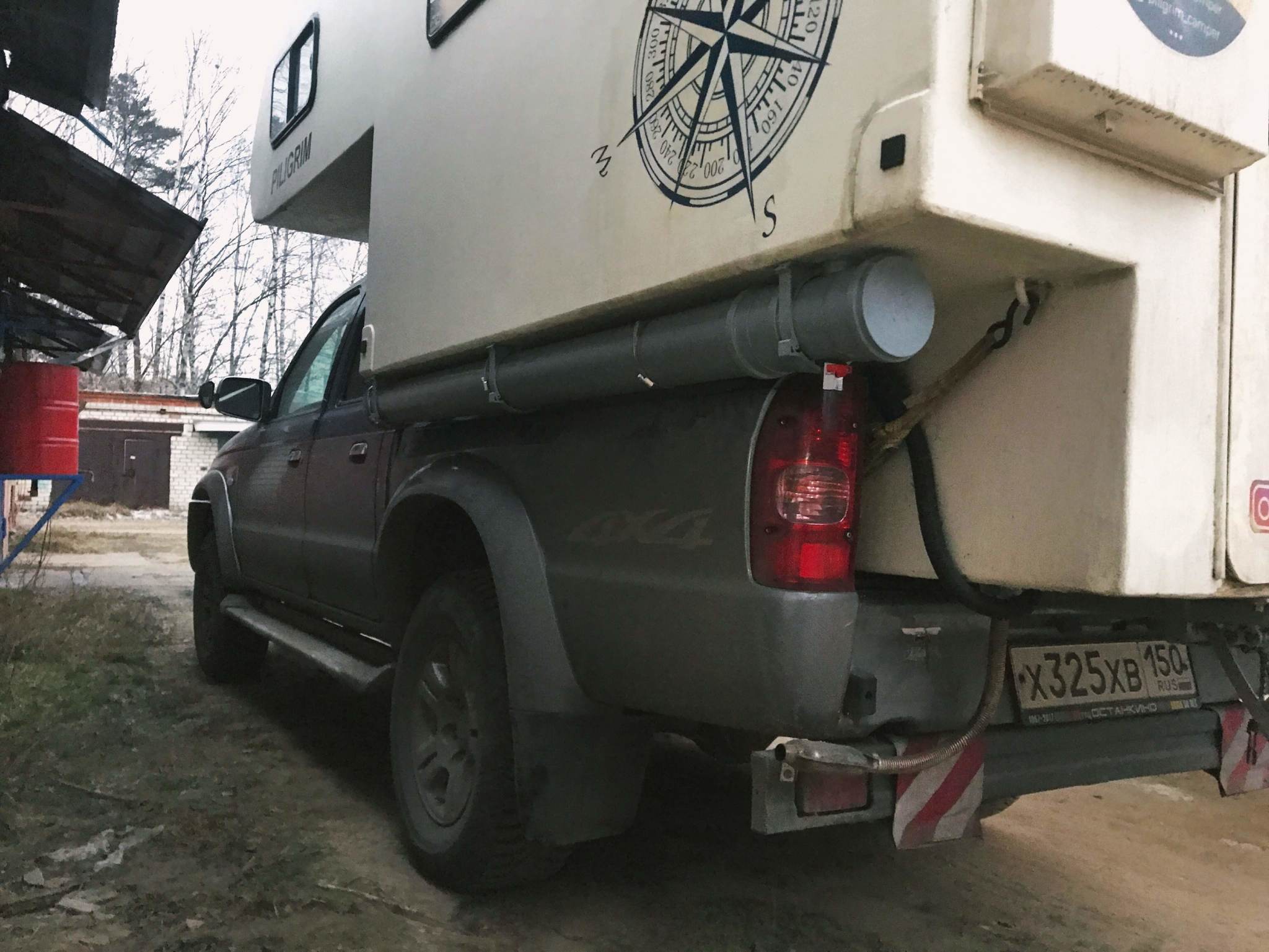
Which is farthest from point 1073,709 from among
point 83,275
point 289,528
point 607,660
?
point 83,275

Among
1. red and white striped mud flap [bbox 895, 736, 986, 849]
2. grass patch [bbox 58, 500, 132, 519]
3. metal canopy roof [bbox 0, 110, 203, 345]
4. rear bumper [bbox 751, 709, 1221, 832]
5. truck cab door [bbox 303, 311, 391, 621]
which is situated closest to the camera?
rear bumper [bbox 751, 709, 1221, 832]

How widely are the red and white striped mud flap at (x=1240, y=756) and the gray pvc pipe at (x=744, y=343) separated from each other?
5.64 feet

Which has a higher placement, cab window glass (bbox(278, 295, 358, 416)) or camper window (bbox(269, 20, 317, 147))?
camper window (bbox(269, 20, 317, 147))

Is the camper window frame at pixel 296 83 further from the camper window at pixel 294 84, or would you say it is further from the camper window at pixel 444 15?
the camper window at pixel 444 15

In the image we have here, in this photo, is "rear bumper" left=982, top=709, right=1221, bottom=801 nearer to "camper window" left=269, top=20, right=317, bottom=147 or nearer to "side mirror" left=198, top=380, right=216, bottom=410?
"camper window" left=269, top=20, right=317, bottom=147

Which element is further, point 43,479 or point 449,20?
point 43,479

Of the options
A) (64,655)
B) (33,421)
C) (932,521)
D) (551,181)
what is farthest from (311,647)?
(33,421)

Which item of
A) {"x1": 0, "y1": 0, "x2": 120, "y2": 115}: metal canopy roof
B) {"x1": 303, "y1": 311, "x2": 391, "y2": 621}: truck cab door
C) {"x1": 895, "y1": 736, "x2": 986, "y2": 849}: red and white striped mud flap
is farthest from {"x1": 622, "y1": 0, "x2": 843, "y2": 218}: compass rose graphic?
{"x1": 0, "y1": 0, "x2": 120, "y2": 115}: metal canopy roof

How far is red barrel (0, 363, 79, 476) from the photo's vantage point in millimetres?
7203

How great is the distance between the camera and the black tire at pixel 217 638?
5.30 meters

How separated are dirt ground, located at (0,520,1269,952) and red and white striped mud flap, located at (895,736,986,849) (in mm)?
594

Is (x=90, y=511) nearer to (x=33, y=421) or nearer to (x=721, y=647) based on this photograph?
(x=33, y=421)

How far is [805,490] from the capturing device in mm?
1838

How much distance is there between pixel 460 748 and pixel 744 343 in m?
1.65
